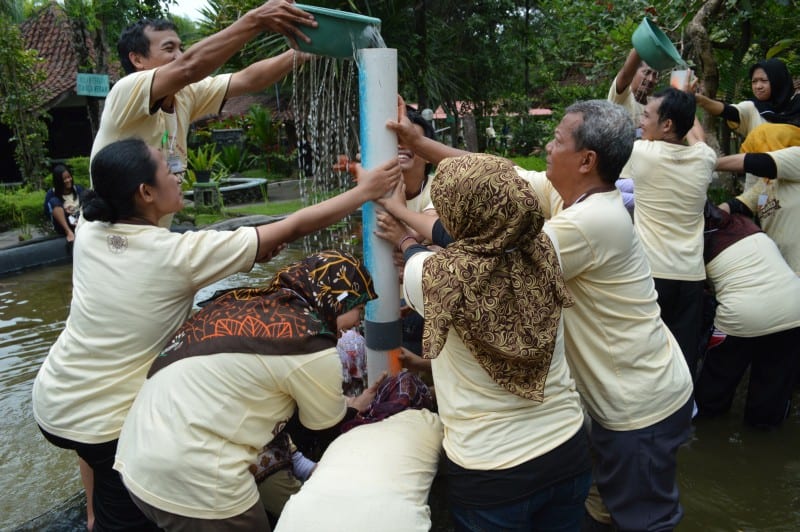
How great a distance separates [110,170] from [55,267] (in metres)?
7.95

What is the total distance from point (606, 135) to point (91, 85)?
24.9 feet

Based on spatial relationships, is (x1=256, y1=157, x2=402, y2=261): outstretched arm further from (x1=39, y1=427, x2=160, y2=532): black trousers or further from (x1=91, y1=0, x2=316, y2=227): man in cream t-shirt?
(x1=39, y1=427, x2=160, y2=532): black trousers

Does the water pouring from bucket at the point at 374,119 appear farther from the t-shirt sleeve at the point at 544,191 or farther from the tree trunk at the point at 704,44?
the tree trunk at the point at 704,44

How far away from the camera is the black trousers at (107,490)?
2.14 meters

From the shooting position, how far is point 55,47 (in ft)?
54.0

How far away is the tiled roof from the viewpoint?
1438cm

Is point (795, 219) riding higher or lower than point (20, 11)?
lower

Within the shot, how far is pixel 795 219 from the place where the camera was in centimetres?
393

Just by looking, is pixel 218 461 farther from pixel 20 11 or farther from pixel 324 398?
pixel 20 11

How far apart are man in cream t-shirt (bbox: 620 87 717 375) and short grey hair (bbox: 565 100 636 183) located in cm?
136

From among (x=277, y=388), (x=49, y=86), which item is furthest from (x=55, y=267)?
(x=277, y=388)

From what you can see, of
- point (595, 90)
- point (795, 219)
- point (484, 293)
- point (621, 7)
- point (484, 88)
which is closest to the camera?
point (484, 293)

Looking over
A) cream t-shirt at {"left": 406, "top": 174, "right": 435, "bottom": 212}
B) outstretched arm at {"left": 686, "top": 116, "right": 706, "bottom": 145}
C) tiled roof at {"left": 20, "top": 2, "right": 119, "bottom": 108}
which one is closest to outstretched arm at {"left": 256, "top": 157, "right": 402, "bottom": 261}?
cream t-shirt at {"left": 406, "top": 174, "right": 435, "bottom": 212}

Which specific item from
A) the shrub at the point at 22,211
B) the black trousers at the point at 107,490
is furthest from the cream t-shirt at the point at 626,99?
the shrub at the point at 22,211
